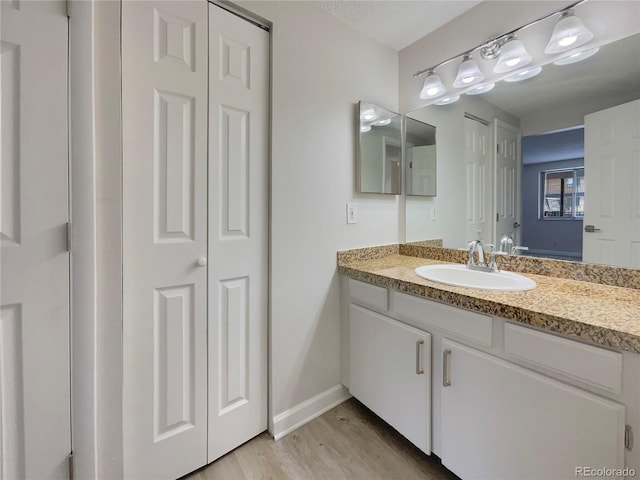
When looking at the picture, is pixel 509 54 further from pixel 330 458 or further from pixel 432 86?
pixel 330 458

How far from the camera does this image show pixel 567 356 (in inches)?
31.9

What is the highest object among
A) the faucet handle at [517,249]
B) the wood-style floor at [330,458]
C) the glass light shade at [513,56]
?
the glass light shade at [513,56]

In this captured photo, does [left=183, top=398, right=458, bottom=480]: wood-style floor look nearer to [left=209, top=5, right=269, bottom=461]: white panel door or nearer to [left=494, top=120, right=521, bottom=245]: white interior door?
[left=209, top=5, right=269, bottom=461]: white panel door

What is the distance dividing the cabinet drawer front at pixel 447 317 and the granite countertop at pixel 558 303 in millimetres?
35

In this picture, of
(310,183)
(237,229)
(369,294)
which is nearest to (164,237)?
(237,229)

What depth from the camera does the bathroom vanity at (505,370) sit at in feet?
2.50

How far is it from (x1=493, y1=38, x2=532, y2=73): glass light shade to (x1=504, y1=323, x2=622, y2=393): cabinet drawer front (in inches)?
50.2

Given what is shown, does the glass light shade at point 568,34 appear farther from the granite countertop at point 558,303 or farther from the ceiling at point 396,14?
the granite countertop at point 558,303

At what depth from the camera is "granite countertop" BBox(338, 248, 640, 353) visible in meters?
0.75

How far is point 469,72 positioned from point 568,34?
41 cm

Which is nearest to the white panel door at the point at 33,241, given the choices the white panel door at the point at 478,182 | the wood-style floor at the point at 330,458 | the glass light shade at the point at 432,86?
the wood-style floor at the point at 330,458

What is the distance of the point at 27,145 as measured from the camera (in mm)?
871

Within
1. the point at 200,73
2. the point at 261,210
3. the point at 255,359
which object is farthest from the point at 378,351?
the point at 200,73

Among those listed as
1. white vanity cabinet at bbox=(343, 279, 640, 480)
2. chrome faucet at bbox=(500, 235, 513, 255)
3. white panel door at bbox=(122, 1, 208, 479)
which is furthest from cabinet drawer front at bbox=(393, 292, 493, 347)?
white panel door at bbox=(122, 1, 208, 479)
